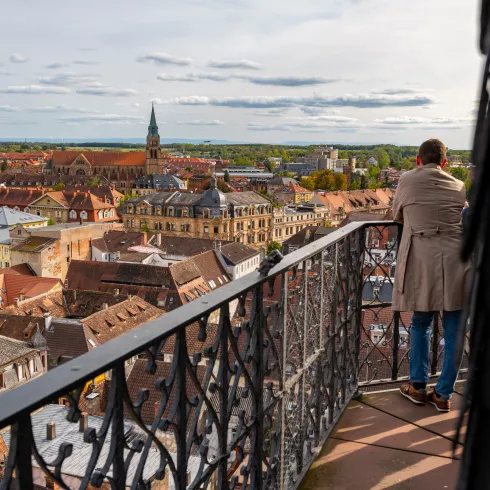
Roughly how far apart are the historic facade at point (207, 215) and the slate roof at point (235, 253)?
30.3ft

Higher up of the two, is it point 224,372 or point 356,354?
point 224,372

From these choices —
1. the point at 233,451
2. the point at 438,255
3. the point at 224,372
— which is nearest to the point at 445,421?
the point at 438,255

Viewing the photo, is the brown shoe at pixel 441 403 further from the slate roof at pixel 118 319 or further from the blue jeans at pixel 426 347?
the slate roof at pixel 118 319

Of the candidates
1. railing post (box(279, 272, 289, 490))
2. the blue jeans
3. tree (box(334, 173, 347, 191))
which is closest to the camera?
railing post (box(279, 272, 289, 490))

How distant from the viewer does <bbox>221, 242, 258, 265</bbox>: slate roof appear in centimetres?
3642

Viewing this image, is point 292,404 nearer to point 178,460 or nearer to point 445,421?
point 445,421

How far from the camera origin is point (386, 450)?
316 centimetres

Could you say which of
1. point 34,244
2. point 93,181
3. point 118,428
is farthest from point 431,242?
point 93,181

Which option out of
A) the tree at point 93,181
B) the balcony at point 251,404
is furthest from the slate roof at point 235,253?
the tree at point 93,181

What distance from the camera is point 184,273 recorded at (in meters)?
29.9

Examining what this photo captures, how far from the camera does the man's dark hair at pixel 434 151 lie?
3234mm

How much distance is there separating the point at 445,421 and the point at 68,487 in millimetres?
2713

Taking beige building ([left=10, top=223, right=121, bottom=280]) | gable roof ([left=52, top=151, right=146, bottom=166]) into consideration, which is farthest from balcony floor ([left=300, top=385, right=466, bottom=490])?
gable roof ([left=52, top=151, right=146, bottom=166])

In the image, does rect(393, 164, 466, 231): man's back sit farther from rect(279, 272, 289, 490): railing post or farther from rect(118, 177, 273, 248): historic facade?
rect(118, 177, 273, 248): historic facade
